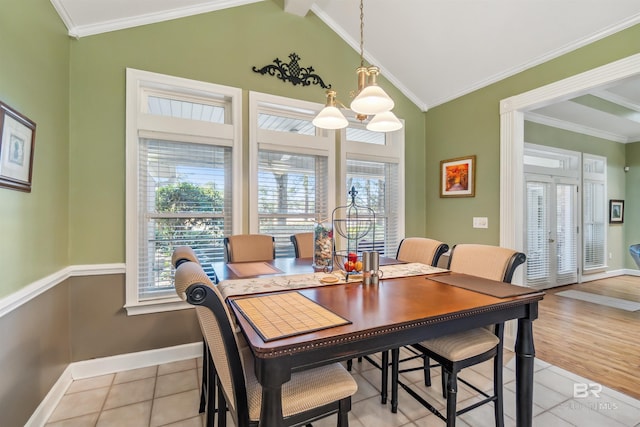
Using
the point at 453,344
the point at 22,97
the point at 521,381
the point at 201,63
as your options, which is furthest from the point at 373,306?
the point at 201,63

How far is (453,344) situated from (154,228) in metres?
2.51

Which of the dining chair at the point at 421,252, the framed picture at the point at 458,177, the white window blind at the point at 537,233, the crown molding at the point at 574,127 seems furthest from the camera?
the white window blind at the point at 537,233

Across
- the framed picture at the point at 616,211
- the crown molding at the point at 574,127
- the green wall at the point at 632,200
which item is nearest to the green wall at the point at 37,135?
the crown molding at the point at 574,127

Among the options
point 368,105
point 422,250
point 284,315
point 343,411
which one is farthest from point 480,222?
point 284,315

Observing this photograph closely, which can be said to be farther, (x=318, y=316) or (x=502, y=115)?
(x=502, y=115)

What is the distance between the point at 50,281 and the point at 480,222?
12.6 feet

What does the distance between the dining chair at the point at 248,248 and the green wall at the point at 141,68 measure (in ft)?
1.15

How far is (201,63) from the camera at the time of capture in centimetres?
275

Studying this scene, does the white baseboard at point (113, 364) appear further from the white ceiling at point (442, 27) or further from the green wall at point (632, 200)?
the green wall at point (632, 200)

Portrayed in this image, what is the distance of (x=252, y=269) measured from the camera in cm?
209

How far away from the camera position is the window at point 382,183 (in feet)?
12.1

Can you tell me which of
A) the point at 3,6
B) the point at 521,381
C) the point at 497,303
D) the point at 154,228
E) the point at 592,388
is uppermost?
the point at 3,6

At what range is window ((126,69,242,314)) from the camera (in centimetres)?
251

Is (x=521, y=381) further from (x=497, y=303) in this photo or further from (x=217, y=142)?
(x=217, y=142)
